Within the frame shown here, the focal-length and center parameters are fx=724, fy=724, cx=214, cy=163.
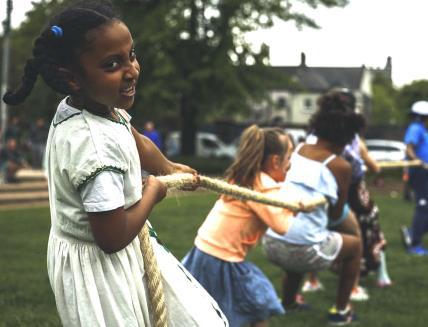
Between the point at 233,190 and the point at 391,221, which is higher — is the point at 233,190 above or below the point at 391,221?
above

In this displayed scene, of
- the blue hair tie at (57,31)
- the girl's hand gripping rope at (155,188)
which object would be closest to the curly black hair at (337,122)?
the girl's hand gripping rope at (155,188)

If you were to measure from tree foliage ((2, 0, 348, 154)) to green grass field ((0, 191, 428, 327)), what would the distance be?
51.7ft

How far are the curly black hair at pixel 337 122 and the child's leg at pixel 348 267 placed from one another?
766 mm

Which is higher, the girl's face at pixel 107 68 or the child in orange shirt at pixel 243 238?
the girl's face at pixel 107 68

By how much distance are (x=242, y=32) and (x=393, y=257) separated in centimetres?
2055

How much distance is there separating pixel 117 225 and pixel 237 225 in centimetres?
223

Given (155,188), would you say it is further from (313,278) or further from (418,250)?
(418,250)

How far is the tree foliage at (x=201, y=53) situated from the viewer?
92.1ft

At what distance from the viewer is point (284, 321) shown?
5.84 metres

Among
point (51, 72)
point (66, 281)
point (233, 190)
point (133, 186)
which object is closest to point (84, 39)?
point (51, 72)

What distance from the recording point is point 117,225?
Answer: 2.42 m

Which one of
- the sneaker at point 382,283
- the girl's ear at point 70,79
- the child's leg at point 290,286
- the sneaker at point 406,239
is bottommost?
the sneaker at point 406,239

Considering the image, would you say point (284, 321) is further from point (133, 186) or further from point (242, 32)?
point (242, 32)

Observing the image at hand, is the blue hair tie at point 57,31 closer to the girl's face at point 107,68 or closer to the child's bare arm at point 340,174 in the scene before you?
the girl's face at point 107,68
